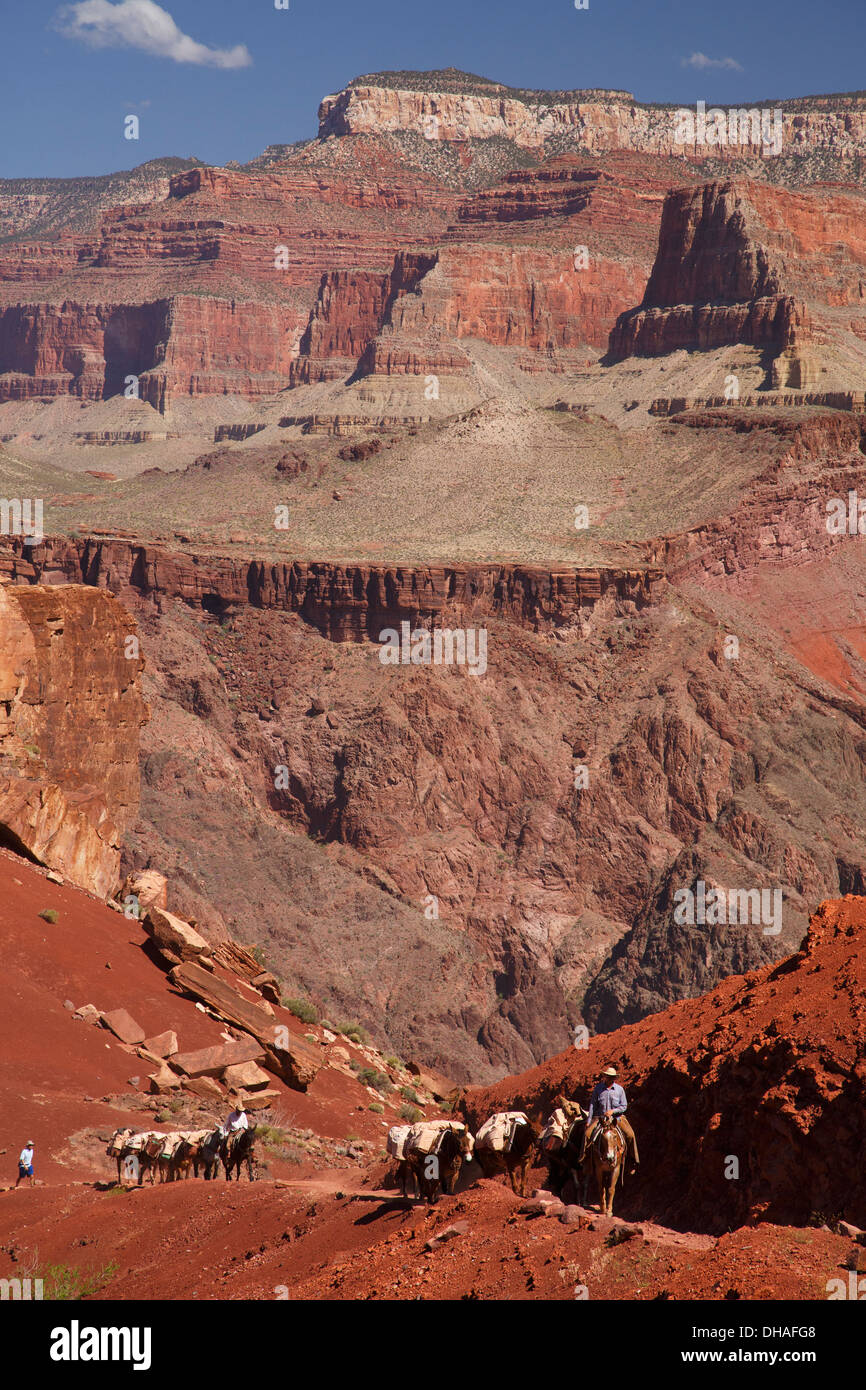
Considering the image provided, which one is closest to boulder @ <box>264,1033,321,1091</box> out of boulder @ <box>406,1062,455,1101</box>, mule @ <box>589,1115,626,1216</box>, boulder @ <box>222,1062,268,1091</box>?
boulder @ <box>222,1062,268,1091</box>

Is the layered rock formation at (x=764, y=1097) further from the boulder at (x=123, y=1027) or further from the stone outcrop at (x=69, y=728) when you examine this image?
the stone outcrop at (x=69, y=728)

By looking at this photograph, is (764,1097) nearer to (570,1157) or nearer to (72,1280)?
(570,1157)

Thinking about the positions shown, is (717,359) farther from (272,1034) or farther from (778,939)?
(272,1034)

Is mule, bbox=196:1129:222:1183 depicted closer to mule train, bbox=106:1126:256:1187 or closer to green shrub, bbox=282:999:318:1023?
mule train, bbox=106:1126:256:1187

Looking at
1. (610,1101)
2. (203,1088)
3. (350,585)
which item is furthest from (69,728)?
(350,585)
